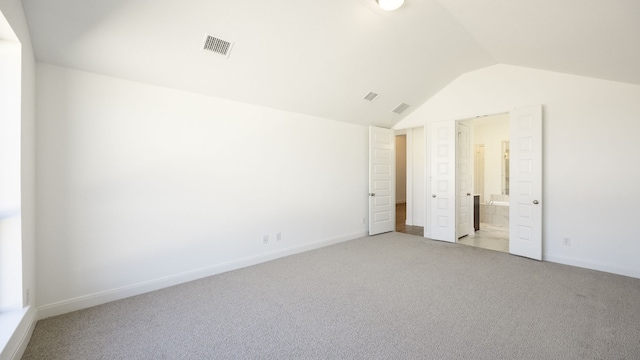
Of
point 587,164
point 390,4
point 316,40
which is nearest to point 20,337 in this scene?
point 316,40

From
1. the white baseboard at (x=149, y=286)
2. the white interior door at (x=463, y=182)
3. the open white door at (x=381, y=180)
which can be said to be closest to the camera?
the white baseboard at (x=149, y=286)

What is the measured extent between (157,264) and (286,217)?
1.84 m

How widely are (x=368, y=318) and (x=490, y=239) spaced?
426 cm

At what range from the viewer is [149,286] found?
298cm

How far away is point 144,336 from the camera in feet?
7.04

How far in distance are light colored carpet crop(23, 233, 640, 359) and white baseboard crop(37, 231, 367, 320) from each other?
9 cm

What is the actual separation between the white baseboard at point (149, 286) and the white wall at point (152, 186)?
1 cm

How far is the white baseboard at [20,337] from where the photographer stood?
5.62 ft

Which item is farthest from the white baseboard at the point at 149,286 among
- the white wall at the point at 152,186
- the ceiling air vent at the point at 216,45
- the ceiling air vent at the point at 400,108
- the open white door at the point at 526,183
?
the open white door at the point at 526,183

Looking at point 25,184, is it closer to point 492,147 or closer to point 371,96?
point 371,96

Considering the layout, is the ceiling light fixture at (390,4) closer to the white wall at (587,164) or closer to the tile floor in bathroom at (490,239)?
the white wall at (587,164)

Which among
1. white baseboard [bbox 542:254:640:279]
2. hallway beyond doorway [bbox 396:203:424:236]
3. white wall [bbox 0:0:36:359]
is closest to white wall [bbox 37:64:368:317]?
white wall [bbox 0:0:36:359]

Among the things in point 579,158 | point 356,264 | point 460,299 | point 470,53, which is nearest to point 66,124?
point 356,264

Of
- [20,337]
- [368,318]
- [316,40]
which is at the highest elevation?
[316,40]
